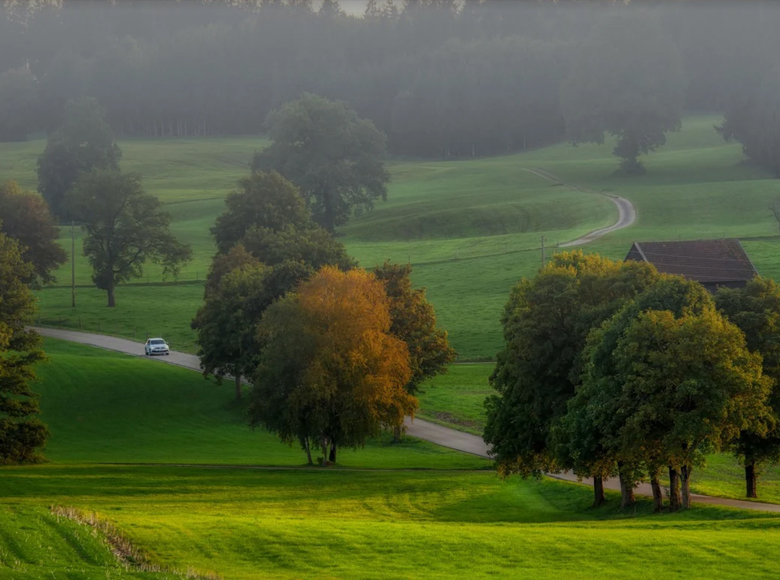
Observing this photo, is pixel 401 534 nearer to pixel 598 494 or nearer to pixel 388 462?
A: pixel 598 494

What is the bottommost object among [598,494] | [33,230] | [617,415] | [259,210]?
[598,494]

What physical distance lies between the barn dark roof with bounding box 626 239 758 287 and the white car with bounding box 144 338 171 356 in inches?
1405

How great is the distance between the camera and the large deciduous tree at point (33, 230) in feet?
330

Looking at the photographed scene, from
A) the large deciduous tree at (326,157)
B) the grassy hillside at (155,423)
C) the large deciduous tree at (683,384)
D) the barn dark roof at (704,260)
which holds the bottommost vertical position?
the grassy hillside at (155,423)

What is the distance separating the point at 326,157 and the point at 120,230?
36401 mm

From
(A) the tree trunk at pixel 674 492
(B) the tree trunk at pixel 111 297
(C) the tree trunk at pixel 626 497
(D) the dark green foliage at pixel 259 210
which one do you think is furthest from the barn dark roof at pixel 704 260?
(B) the tree trunk at pixel 111 297

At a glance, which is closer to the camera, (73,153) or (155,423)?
(155,423)

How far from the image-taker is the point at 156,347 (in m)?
84.6

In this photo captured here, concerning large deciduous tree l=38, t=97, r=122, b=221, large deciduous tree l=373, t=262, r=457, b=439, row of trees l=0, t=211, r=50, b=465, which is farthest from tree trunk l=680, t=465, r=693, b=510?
large deciduous tree l=38, t=97, r=122, b=221

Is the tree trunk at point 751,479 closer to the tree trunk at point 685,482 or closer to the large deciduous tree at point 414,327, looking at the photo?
the tree trunk at point 685,482

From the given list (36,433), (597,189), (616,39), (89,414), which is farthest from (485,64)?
(36,433)

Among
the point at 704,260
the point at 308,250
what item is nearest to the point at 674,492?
the point at 308,250

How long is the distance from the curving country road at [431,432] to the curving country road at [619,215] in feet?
129

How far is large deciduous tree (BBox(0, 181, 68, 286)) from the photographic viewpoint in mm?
100625
